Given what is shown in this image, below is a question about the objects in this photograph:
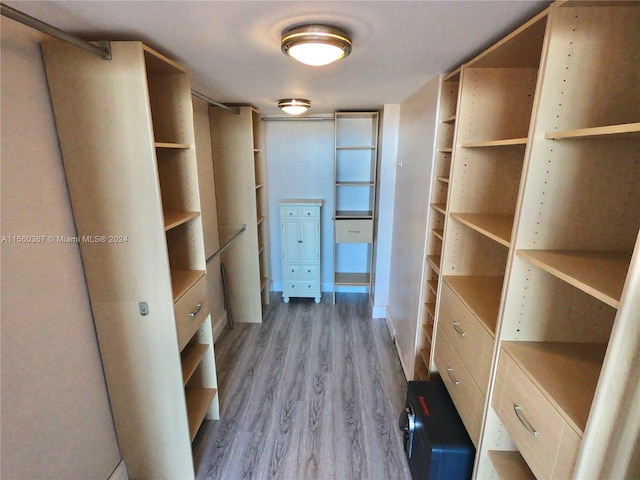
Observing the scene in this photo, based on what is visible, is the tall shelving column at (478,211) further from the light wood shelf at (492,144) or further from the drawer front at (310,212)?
the drawer front at (310,212)

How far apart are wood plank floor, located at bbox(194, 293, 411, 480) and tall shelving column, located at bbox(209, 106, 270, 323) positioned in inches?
13.7

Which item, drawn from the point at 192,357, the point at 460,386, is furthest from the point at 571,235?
the point at 192,357

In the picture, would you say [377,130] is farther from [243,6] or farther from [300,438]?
[300,438]

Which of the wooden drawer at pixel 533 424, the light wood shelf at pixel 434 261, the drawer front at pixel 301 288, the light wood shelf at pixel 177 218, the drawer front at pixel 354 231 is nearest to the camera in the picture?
the wooden drawer at pixel 533 424

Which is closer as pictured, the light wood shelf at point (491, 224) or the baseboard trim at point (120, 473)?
the light wood shelf at point (491, 224)

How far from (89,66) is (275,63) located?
762 mm

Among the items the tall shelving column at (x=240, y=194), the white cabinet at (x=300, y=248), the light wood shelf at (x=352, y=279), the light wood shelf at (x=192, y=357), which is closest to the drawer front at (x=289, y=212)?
the white cabinet at (x=300, y=248)

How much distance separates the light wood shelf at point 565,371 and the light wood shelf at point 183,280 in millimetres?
1430

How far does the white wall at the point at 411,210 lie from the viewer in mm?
2061

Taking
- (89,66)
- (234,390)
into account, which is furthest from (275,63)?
(234,390)

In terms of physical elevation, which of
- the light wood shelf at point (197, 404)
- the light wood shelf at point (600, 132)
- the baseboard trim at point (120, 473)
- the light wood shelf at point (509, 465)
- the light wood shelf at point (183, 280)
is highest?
the light wood shelf at point (600, 132)

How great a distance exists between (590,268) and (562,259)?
0.08 m

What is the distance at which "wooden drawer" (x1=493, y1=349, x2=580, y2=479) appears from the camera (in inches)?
33.0

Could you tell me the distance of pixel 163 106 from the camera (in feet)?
5.34
